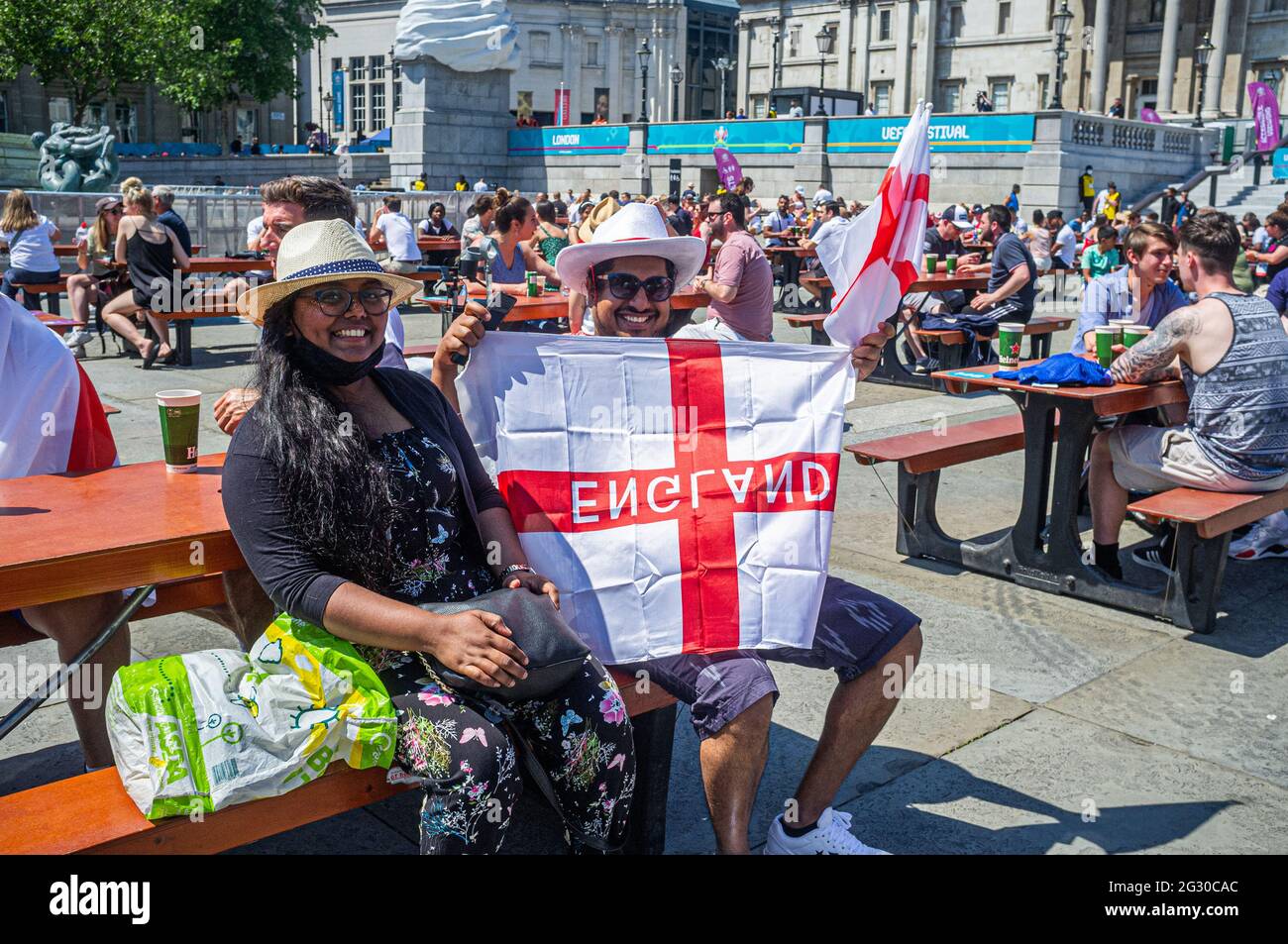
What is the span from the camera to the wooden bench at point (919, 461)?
5.85m

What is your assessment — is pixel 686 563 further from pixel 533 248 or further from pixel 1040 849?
pixel 533 248

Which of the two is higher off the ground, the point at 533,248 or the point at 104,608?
the point at 533,248

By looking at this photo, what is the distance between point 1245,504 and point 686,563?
3.09m

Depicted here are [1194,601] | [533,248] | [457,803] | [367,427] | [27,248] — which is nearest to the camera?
[457,803]

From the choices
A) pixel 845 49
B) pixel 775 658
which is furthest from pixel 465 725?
pixel 845 49

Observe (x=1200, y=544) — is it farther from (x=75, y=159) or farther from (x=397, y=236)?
(x=75, y=159)

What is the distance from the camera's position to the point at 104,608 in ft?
11.1

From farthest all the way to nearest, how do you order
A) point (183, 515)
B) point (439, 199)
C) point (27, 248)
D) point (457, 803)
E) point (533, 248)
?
point (439, 199) → point (27, 248) → point (533, 248) → point (183, 515) → point (457, 803)

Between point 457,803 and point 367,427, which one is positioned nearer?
Result: point 457,803

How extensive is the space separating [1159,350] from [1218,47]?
206 ft

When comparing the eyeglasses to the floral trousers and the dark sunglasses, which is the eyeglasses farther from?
the dark sunglasses

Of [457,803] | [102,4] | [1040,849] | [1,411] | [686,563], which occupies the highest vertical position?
[102,4]

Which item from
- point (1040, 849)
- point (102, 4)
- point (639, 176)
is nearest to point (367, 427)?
point (1040, 849)

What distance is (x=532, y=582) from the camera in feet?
9.72
